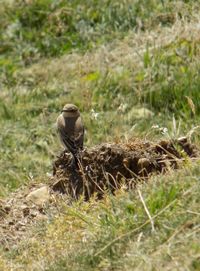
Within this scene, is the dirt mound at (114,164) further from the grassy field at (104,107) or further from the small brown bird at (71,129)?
the small brown bird at (71,129)

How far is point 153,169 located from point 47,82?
193 inches

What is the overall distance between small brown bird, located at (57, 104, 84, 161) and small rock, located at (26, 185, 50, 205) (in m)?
0.49

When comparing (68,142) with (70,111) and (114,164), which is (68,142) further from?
(114,164)

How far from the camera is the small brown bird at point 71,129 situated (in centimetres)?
863

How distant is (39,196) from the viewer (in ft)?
26.1

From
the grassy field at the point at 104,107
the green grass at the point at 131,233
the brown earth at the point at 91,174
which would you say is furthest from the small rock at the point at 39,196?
the green grass at the point at 131,233

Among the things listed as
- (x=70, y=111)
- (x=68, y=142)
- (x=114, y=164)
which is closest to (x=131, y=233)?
(x=114, y=164)

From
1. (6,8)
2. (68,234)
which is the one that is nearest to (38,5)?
(6,8)

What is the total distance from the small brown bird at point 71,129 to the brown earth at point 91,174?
0.36m

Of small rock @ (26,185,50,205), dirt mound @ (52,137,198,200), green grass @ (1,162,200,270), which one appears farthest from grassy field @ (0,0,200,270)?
small rock @ (26,185,50,205)

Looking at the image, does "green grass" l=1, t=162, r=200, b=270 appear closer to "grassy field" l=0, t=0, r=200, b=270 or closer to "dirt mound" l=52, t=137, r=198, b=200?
"grassy field" l=0, t=0, r=200, b=270

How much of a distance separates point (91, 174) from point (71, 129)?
1.21m

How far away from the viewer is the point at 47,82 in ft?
40.5

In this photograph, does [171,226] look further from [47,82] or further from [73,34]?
[73,34]
